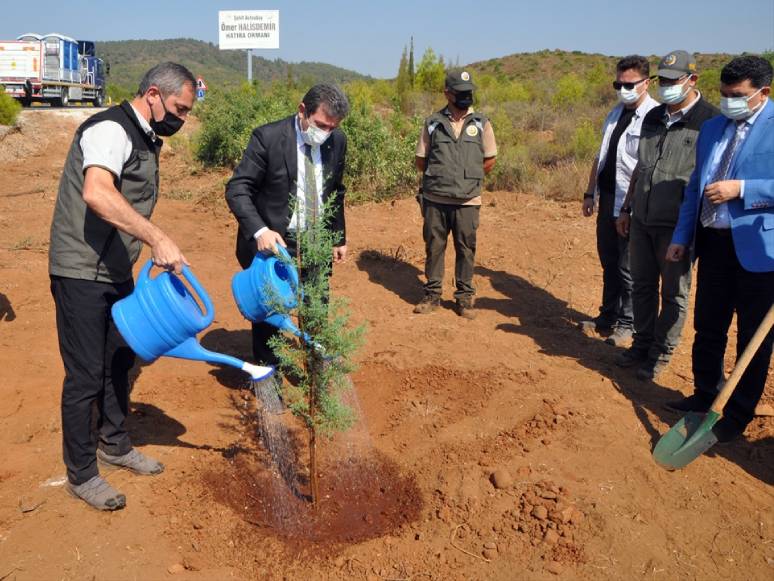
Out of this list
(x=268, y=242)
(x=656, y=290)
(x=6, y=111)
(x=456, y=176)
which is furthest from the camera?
(x=6, y=111)

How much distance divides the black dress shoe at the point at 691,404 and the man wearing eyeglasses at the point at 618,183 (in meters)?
1.11

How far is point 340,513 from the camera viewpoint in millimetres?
3395

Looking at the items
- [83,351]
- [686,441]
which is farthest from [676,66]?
[83,351]

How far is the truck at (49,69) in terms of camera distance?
21750 millimetres

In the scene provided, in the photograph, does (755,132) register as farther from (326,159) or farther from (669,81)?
(326,159)

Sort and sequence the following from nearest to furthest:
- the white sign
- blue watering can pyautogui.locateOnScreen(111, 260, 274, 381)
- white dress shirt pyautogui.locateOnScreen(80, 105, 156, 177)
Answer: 1. white dress shirt pyautogui.locateOnScreen(80, 105, 156, 177)
2. blue watering can pyautogui.locateOnScreen(111, 260, 274, 381)
3. the white sign

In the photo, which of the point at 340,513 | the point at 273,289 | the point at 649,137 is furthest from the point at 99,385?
the point at 649,137

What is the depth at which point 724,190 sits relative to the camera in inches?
128

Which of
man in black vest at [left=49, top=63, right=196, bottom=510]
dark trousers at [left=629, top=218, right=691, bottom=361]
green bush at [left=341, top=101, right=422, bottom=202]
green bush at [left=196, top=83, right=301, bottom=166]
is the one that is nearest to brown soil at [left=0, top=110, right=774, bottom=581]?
dark trousers at [left=629, top=218, right=691, bottom=361]

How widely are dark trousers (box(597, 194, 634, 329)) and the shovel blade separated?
1.66 metres

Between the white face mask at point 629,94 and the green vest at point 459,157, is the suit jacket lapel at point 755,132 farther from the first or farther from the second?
the green vest at point 459,157

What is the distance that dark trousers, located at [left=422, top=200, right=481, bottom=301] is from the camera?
5395 millimetres

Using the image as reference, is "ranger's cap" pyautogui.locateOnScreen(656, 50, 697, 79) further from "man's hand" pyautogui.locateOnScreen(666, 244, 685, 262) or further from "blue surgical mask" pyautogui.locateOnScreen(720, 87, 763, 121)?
"man's hand" pyautogui.locateOnScreen(666, 244, 685, 262)

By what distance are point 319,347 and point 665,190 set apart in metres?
2.58
